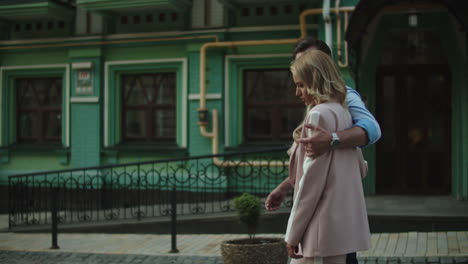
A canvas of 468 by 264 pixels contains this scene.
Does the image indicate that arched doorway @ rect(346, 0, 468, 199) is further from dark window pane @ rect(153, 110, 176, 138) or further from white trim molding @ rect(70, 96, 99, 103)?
white trim molding @ rect(70, 96, 99, 103)

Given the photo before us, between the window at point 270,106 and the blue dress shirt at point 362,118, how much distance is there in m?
9.16

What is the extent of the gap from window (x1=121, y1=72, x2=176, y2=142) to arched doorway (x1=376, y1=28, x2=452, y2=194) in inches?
167

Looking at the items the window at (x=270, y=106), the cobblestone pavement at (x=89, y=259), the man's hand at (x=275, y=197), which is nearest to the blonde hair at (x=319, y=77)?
the man's hand at (x=275, y=197)

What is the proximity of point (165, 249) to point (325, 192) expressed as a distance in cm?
642

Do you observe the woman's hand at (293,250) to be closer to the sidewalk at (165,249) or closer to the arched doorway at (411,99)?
the sidewalk at (165,249)

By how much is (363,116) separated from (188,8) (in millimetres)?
9977

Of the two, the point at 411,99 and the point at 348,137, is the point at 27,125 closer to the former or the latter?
the point at 411,99

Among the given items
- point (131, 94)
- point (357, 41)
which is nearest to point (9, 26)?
point (131, 94)

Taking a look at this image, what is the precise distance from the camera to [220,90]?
42.7 feet

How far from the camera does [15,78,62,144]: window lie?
48.8 ft

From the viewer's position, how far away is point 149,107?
46.1 ft

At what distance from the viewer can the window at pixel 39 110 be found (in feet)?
48.8

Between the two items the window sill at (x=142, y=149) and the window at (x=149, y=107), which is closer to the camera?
the window sill at (x=142, y=149)

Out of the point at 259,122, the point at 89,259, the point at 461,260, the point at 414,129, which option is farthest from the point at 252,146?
the point at 461,260
